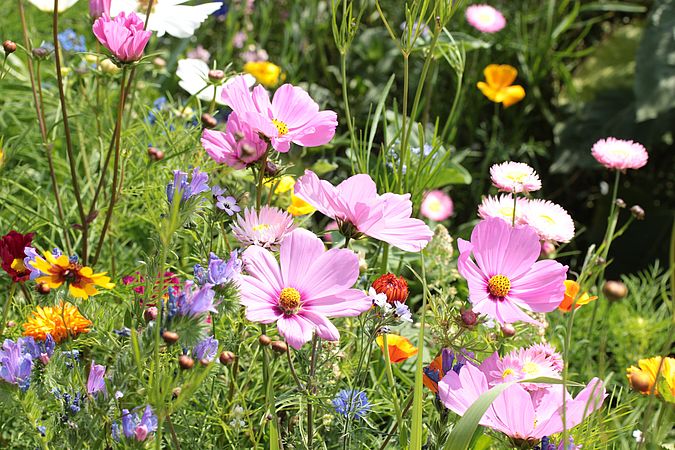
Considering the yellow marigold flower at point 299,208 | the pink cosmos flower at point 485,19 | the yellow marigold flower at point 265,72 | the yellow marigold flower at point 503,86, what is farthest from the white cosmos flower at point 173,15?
the pink cosmos flower at point 485,19

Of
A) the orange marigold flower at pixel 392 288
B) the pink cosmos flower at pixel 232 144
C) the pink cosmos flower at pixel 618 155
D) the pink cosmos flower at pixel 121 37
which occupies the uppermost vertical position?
the pink cosmos flower at pixel 618 155

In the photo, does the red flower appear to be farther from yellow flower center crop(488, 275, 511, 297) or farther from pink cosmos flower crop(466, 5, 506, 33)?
pink cosmos flower crop(466, 5, 506, 33)

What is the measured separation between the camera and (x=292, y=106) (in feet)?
2.79

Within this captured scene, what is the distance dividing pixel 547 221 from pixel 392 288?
0.26m

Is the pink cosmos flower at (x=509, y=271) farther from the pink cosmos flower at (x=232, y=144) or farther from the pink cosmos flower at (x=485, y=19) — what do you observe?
the pink cosmos flower at (x=485, y=19)

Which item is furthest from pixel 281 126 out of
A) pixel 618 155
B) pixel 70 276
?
pixel 618 155

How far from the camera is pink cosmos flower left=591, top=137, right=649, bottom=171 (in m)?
1.08

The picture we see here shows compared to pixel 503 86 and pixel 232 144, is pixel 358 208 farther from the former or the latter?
pixel 503 86

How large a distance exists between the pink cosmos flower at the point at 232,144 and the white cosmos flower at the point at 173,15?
206mm

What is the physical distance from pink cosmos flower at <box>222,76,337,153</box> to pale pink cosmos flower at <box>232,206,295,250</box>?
0.24 feet

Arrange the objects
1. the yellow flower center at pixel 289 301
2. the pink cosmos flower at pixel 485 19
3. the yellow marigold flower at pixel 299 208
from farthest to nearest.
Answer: the pink cosmos flower at pixel 485 19, the yellow marigold flower at pixel 299 208, the yellow flower center at pixel 289 301

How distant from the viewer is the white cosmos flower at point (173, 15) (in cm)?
98

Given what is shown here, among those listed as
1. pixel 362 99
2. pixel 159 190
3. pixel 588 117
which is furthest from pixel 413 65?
pixel 159 190

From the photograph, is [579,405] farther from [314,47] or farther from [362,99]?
[314,47]
